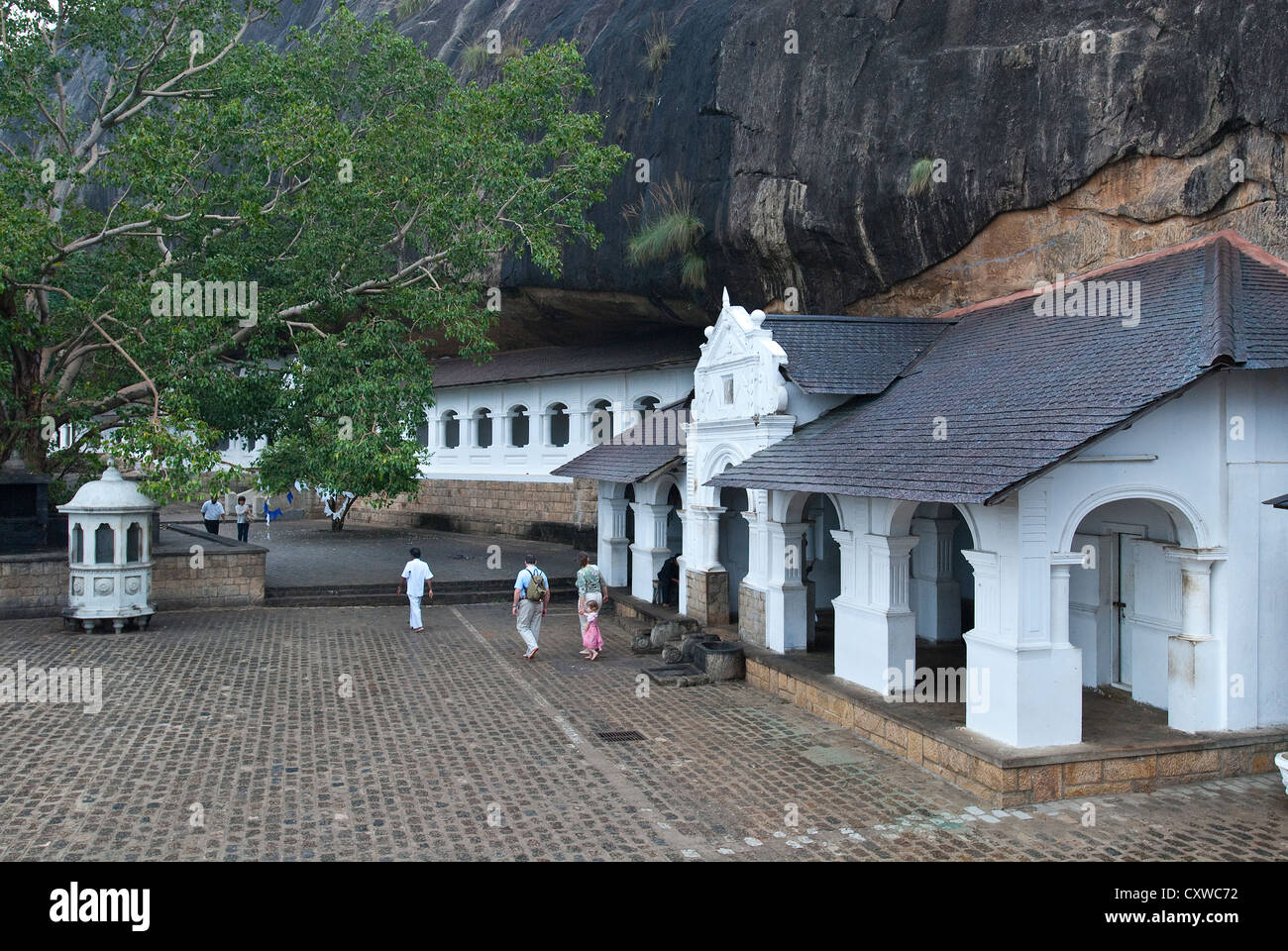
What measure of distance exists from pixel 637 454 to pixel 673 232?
17.9ft

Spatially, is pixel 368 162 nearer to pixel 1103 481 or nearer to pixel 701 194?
pixel 701 194

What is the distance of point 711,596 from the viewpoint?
17.1m

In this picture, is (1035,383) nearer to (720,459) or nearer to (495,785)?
(720,459)

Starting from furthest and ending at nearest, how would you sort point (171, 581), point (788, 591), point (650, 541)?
1. point (650, 541)
2. point (171, 581)
3. point (788, 591)

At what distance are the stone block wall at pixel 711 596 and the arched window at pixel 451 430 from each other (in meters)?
22.7

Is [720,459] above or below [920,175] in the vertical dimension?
below

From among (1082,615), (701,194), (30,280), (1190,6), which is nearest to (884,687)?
(1082,615)

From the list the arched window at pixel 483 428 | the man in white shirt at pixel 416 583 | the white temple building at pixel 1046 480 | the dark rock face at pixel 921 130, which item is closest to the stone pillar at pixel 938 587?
the white temple building at pixel 1046 480

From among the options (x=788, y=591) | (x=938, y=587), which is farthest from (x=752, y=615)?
(x=938, y=587)

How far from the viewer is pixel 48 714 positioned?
11844 millimetres

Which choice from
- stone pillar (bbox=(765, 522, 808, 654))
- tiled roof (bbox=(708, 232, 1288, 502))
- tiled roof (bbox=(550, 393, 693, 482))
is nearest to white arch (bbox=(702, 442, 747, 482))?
tiled roof (bbox=(708, 232, 1288, 502))

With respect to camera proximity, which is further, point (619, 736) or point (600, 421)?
point (600, 421)

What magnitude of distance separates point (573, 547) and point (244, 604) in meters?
11.9

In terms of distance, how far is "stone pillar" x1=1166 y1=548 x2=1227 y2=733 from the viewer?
9.82 meters
